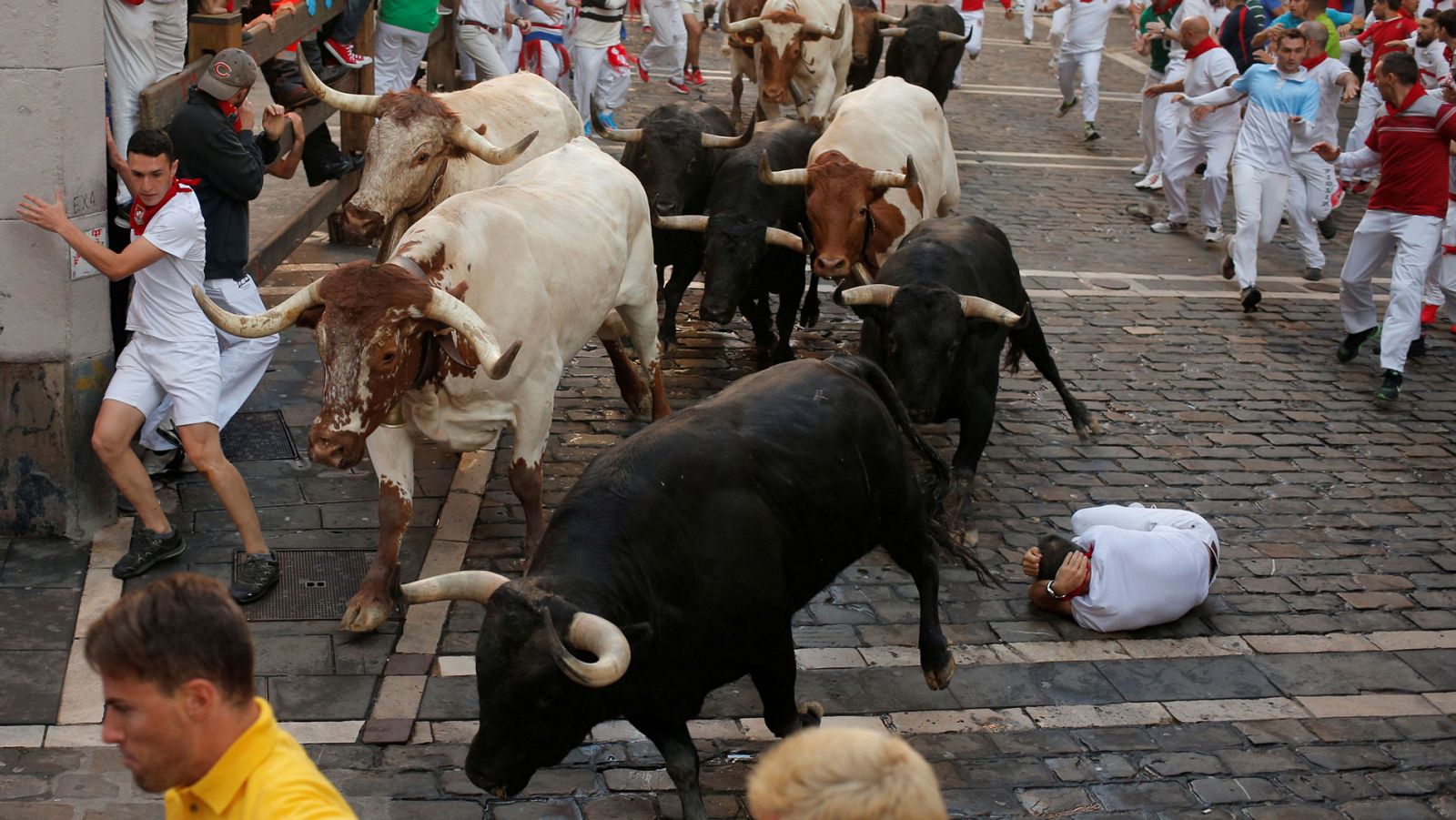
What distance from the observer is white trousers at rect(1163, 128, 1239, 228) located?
1438 centimetres

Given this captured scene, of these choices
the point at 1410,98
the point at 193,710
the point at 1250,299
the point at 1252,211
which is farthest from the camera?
the point at 1252,211

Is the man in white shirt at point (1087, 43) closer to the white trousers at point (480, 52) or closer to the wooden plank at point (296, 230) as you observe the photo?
the white trousers at point (480, 52)

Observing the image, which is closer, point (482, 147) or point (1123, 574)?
point (1123, 574)

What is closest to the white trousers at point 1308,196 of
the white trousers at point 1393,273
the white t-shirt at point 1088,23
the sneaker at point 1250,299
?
the sneaker at point 1250,299

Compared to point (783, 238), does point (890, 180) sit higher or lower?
higher

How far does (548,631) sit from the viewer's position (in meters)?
4.36

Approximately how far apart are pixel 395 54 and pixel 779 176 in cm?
395

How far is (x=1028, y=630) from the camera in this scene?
709cm

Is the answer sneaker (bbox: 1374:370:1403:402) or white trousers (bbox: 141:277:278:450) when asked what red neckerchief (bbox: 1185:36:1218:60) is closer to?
sneaker (bbox: 1374:370:1403:402)

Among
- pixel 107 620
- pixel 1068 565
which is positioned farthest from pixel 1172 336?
pixel 107 620

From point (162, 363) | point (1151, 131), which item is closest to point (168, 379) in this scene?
point (162, 363)

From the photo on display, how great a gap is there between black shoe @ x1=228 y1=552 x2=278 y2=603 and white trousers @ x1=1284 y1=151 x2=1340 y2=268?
10.4 m

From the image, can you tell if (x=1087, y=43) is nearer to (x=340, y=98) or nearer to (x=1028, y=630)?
(x=340, y=98)

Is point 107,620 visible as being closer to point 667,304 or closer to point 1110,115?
→ point 667,304
